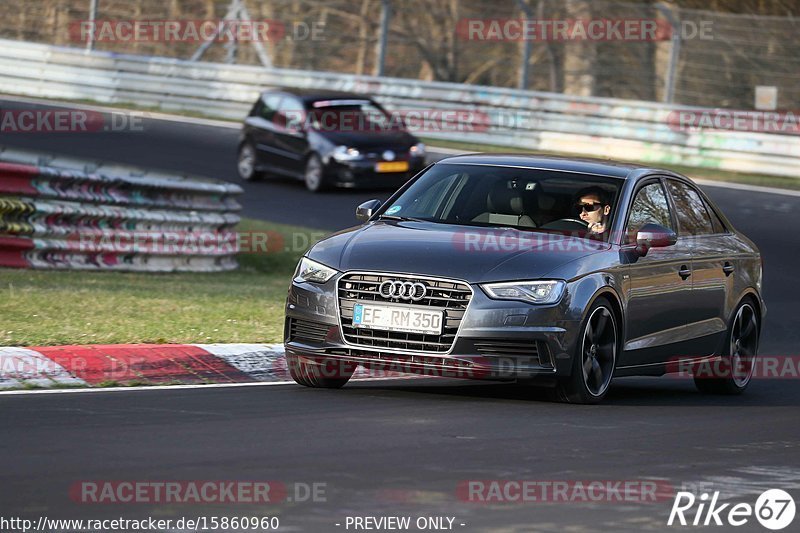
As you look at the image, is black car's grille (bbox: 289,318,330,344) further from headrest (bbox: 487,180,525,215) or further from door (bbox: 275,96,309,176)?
door (bbox: 275,96,309,176)

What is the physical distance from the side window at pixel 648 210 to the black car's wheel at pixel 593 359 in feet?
2.29

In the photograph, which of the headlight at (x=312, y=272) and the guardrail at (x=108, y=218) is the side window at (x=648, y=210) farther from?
the guardrail at (x=108, y=218)

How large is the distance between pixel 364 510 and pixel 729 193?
62.8 feet

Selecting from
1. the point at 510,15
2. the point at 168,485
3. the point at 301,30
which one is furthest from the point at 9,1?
the point at 168,485

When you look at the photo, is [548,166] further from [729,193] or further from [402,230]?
[729,193]

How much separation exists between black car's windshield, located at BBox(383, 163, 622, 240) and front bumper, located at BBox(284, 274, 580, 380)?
0.99m

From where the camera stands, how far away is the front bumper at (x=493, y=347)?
901cm

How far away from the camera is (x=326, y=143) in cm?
2506

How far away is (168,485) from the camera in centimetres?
647

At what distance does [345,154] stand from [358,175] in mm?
411

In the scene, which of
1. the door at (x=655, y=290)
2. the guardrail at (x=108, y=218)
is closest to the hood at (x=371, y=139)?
the guardrail at (x=108, y=218)

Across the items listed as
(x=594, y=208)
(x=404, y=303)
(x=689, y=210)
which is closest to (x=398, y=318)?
(x=404, y=303)

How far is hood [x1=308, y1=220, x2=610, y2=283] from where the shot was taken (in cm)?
910

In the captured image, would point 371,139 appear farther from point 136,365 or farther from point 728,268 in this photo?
point 136,365
